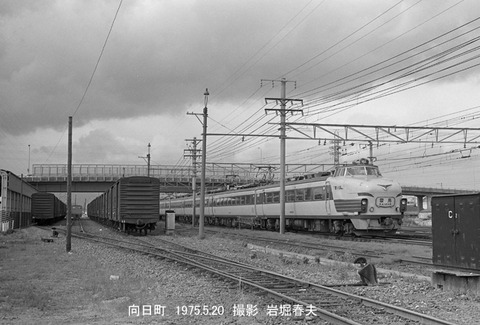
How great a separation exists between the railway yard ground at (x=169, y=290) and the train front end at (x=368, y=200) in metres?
5.49

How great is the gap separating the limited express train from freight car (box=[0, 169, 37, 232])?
17.7 meters

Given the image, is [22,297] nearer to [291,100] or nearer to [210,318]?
[210,318]

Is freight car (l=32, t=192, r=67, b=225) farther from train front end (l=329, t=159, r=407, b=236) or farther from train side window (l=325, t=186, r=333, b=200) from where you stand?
train front end (l=329, t=159, r=407, b=236)

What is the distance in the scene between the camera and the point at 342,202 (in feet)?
87.0

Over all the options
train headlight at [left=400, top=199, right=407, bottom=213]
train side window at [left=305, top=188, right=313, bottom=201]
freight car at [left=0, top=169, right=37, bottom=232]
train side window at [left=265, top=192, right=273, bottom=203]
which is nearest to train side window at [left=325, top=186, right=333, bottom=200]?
train side window at [left=305, top=188, right=313, bottom=201]

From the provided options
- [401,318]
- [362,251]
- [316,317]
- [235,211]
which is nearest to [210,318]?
[316,317]

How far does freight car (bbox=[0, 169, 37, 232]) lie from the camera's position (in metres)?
35.0

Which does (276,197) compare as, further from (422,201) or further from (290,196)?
(422,201)

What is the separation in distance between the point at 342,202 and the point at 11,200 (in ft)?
85.3

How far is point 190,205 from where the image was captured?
60.0 metres

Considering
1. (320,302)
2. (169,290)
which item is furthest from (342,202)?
(320,302)

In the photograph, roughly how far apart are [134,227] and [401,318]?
28.3 m

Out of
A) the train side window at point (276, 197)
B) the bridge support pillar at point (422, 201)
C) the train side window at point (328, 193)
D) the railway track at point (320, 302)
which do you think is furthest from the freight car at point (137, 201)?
the bridge support pillar at point (422, 201)

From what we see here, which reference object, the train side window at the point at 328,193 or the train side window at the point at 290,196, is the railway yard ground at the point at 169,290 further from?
the train side window at the point at 290,196
